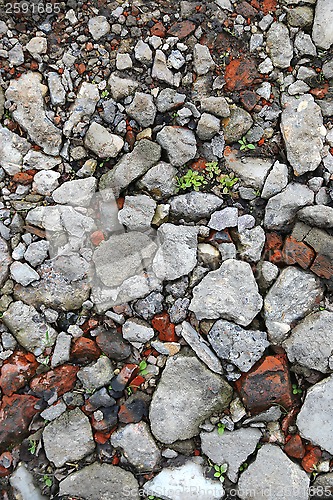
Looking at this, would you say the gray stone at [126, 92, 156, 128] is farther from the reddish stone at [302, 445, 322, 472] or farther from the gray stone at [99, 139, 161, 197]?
the reddish stone at [302, 445, 322, 472]

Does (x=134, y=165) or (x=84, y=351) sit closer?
(x=84, y=351)

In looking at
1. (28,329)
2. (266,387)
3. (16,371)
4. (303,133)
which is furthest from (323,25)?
(16,371)

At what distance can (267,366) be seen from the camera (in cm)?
294

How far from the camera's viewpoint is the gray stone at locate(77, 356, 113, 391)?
3008mm

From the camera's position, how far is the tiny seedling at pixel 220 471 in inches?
115

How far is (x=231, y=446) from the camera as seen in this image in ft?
9.57

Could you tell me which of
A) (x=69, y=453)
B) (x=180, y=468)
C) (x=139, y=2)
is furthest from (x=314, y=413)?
(x=139, y=2)

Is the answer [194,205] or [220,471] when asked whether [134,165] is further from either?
[220,471]

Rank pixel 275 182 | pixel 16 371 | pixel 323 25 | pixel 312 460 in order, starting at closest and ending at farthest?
1. pixel 312 460
2. pixel 16 371
3. pixel 275 182
4. pixel 323 25

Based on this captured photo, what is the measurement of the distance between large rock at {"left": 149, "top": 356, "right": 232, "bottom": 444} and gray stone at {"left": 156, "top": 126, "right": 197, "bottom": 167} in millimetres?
1202

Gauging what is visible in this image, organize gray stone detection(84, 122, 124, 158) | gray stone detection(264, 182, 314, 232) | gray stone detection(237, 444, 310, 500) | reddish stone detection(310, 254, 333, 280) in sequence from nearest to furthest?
gray stone detection(237, 444, 310, 500) → reddish stone detection(310, 254, 333, 280) → gray stone detection(264, 182, 314, 232) → gray stone detection(84, 122, 124, 158)

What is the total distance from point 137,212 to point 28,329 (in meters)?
0.95

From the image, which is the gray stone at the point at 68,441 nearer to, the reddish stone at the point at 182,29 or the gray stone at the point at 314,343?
the gray stone at the point at 314,343

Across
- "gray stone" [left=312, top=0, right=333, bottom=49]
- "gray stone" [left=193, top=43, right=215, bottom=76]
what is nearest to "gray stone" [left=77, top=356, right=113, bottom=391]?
"gray stone" [left=193, top=43, right=215, bottom=76]
